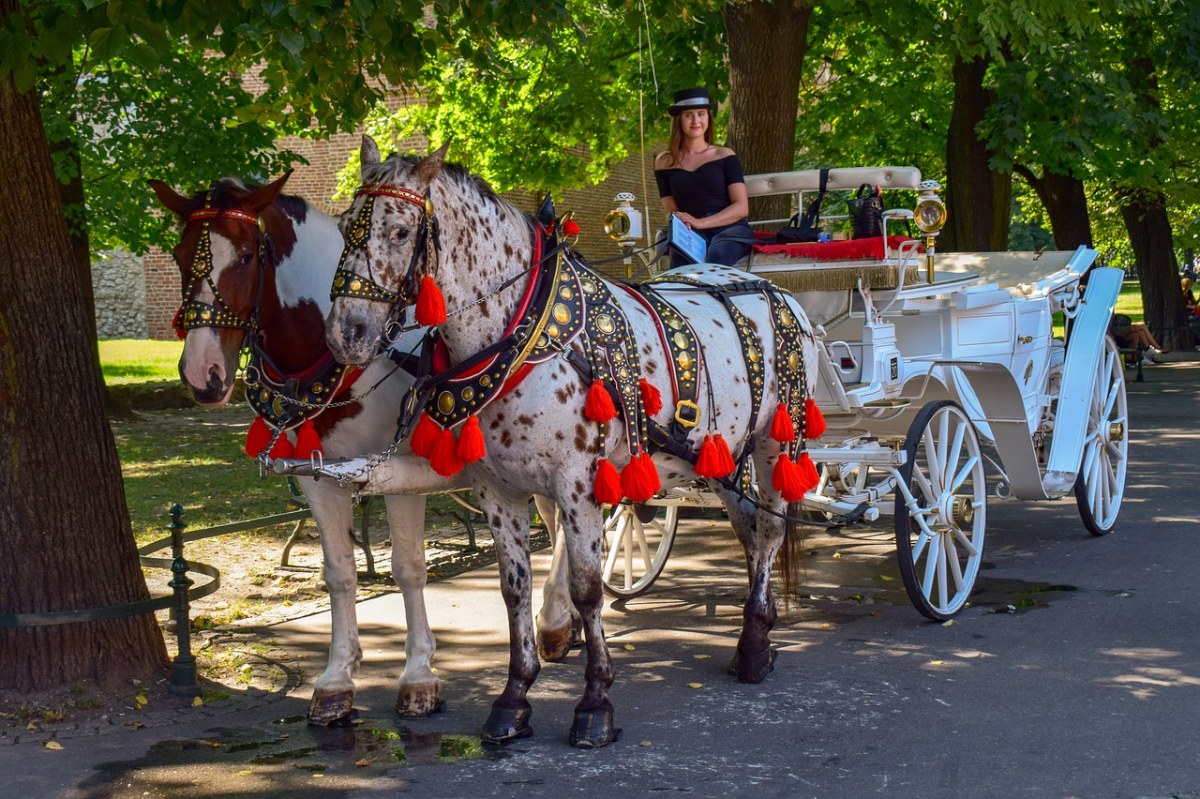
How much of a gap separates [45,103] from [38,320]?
23.4 ft

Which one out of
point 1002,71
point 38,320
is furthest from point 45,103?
point 1002,71

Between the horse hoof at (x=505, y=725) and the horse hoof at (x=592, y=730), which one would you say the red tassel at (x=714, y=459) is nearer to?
the horse hoof at (x=592, y=730)

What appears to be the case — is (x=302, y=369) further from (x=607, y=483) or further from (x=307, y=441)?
(x=607, y=483)

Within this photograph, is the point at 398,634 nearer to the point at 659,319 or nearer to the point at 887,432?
the point at 659,319

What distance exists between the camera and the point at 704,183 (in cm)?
759

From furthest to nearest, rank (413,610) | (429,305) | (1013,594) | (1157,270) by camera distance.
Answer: (1157,270) < (1013,594) < (413,610) < (429,305)

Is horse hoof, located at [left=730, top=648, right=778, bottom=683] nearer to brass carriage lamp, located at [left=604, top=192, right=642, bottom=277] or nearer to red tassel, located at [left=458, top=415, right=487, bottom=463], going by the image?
red tassel, located at [left=458, top=415, right=487, bottom=463]

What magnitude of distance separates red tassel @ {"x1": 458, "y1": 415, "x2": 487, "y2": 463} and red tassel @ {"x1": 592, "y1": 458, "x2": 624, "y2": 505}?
1.57ft

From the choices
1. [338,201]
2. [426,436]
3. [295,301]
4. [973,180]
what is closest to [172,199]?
[295,301]

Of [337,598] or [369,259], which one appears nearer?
[369,259]

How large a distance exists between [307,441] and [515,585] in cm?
101

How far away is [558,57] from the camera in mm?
15859

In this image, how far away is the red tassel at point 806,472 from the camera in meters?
6.39

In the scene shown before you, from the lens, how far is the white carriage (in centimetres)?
721
